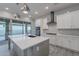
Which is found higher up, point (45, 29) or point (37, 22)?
point (37, 22)

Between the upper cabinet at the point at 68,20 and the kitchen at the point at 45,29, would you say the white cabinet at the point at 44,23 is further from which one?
the upper cabinet at the point at 68,20

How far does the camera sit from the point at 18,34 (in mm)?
3881

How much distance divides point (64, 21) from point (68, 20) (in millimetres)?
292

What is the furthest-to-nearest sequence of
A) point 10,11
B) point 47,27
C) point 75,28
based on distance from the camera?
point 75,28
point 47,27
point 10,11

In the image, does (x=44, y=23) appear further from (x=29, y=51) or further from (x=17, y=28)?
(x=29, y=51)

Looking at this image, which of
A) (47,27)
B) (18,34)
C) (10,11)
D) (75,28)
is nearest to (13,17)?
(10,11)

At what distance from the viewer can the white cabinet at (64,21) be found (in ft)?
17.7

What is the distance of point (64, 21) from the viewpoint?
→ 223 inches

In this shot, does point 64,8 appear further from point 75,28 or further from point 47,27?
point 47,27

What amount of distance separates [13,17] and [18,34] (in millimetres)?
682

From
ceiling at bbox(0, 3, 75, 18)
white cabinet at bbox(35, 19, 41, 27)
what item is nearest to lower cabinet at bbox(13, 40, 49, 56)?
white cabinet at bbox(35, 19, 41, 27)

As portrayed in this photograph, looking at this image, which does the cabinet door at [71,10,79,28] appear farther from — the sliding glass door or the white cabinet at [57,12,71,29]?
the sliding glass door

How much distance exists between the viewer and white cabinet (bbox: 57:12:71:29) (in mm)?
5405

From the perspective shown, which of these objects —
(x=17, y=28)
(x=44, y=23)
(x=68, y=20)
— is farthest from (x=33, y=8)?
(x=68, y=20)
